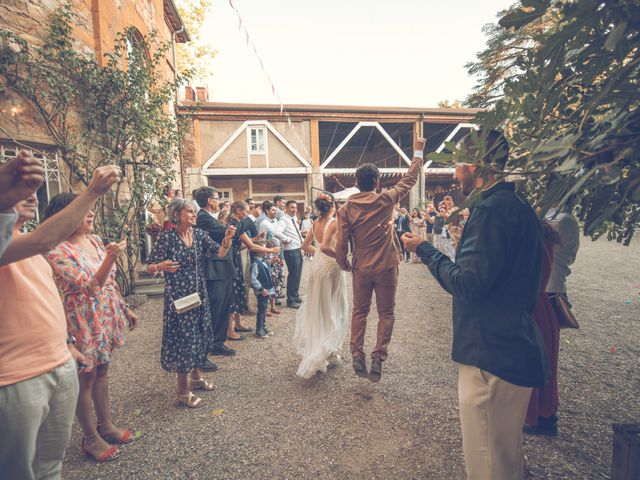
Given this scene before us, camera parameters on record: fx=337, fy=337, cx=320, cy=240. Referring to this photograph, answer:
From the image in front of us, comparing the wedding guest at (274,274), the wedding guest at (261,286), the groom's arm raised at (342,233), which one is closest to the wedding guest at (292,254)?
the wedding guest at (274,274)

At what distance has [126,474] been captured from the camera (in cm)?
231

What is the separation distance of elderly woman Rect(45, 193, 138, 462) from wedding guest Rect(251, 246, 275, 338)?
2.25 m

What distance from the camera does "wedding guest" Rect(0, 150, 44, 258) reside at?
42.0 inches

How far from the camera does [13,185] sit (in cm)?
109

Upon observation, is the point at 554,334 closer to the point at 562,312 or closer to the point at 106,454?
the point at 562,312

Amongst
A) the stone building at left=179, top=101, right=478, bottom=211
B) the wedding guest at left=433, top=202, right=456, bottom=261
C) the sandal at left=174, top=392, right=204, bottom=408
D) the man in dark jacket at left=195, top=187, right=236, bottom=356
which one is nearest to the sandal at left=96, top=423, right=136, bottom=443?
the sandal at left=174, top=392, right=204, bottom=408

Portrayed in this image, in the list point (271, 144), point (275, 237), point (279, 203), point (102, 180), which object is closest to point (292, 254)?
point (275, 237)

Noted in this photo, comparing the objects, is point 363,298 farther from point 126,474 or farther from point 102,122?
point 102,122

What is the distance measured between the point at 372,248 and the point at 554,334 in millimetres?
1586

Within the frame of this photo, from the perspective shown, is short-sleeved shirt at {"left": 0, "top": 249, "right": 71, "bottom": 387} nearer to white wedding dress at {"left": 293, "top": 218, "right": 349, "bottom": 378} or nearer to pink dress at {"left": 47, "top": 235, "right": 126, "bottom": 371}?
pink dress at {"left": 47, "top": 235, "right": 126, "bottom": 371}

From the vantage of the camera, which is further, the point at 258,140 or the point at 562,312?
the point at 258,140

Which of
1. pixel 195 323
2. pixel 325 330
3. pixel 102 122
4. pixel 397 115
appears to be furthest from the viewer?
pixel 397 115

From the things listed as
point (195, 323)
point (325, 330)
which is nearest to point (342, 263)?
point (325, 330)

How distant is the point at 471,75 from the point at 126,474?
64.0 ft
